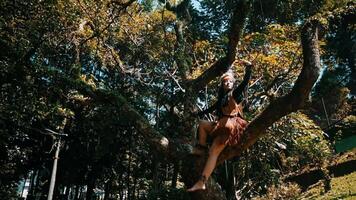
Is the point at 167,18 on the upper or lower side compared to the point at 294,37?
upper

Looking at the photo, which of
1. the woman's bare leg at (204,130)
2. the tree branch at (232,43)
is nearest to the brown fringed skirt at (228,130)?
the woman's bare leg at (204,130)

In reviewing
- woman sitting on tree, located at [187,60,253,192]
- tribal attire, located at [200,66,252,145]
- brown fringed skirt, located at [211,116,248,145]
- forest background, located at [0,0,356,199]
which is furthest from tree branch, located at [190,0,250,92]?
brown fringed skirt, located at [211,116,248,145]

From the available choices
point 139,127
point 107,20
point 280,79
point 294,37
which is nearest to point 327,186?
point 280,79

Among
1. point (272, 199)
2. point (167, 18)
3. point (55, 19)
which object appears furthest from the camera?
point (167, 18)

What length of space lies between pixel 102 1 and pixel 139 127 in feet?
15.4

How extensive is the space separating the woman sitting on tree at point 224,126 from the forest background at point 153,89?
0.76 ft

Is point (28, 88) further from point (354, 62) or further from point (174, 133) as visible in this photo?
point (354, 62)

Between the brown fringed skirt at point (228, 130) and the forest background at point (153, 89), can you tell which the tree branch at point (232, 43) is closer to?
the forest background at point (153, 89)

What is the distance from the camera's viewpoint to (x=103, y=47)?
11.8 meters

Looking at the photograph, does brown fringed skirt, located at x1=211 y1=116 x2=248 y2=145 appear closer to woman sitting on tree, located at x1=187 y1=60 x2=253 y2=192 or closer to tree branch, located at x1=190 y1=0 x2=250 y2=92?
woman sitting on tree, located at x1=187 y1=60 x2=253 y2=192

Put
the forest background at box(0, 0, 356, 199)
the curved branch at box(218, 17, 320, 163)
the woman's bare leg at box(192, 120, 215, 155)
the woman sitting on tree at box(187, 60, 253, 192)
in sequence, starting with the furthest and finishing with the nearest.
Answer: the forest background at box(0, 0, 356, 199) < the woman's bare leg at box(192, 120, 215, 155) < the woman sitting on tree at box(187, 60, 253, 192) < the curved branch at box(218, 17, 320, 163)

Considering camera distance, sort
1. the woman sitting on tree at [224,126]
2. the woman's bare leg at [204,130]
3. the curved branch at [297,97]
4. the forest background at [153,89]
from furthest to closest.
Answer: the forest background at [153,89] < the woman's bare leg at [204,130] < the woman sitting on tree at [224,126] < the curved branch at [297,97]

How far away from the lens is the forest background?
263 inches

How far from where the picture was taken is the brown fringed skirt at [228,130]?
4.77 metres
